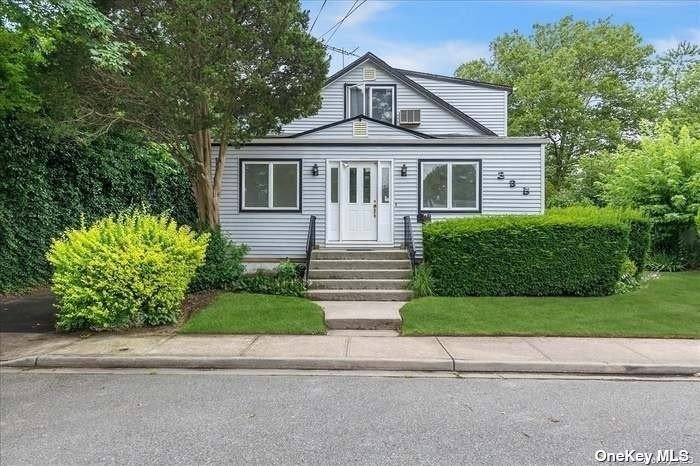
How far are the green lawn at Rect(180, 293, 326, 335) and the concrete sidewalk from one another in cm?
29

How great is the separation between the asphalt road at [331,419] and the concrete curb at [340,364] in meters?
0.31

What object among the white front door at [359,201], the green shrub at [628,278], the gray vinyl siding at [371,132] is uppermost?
the gray vinyl siding at [371,132]

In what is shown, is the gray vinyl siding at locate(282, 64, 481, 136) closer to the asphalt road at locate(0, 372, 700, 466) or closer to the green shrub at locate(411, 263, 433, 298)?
the green shrub at locate(411, 263, 433, 298)

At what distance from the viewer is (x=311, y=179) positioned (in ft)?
38.8

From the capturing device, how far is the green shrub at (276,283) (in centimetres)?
953

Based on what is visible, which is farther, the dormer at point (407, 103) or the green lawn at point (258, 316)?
the dormer at point (407, 103)

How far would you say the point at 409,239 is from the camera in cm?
1131

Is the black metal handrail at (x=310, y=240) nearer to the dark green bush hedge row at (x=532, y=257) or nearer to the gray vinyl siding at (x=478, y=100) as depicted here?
the dark green bush hedge row at (x=532, y=257)

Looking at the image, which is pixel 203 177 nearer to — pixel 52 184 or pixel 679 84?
pixel 52 184

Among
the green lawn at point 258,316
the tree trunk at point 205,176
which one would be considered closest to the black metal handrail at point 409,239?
the green lawn at point 258,316

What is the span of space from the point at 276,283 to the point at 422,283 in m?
3.02

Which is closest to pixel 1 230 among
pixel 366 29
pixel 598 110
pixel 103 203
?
pixel 103 203

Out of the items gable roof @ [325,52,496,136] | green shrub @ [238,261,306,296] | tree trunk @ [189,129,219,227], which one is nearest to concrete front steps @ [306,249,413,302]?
green shrub @ [238,261,306,296]

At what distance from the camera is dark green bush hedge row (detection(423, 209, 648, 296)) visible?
923 cm
